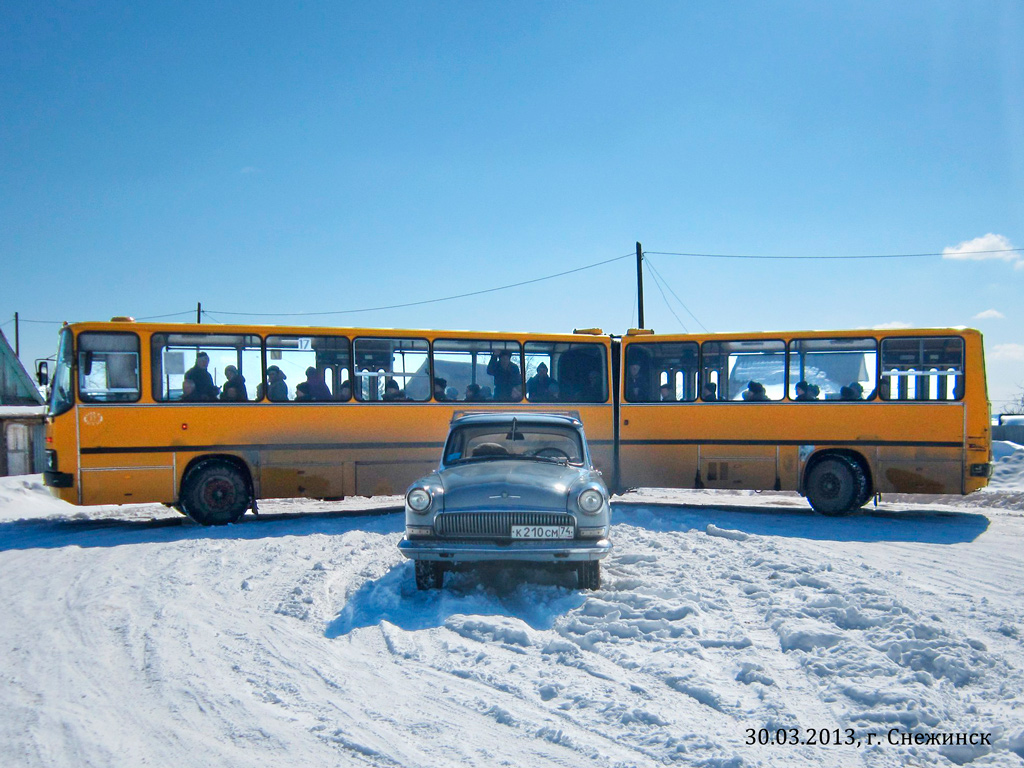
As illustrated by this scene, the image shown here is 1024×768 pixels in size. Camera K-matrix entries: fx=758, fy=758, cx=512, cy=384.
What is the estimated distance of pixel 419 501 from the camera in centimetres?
671

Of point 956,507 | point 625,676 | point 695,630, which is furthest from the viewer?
point 956,507

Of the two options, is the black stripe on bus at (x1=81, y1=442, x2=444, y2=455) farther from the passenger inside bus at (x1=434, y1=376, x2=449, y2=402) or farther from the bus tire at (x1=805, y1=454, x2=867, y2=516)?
the bus tire at (x1=805, y1=454, x2=867, y2=516)

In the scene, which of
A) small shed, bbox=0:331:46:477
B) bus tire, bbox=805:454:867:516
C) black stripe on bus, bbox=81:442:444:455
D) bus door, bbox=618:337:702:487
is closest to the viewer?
black stripe on bus, bbox=81:442:444:455

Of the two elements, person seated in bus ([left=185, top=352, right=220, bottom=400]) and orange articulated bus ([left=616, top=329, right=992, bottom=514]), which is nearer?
person seated in bus ([left=185, top=352, right=220, bottom=400])

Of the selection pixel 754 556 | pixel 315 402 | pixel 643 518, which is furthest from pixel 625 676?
pixel 315 402

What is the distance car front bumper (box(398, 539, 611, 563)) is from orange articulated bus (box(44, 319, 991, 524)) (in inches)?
237

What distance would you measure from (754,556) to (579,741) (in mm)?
5203

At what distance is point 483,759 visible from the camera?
11.7 feet

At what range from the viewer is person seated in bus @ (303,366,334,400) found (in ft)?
40.3

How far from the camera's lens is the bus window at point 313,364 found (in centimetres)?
1218

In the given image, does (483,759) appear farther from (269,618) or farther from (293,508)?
(293,508)

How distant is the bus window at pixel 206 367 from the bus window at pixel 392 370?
1618mm

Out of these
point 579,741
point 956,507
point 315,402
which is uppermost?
point 315,402

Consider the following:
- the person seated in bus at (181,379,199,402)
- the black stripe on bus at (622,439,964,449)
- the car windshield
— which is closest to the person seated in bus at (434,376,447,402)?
the black stripe on bus at (622,439,964,449)
